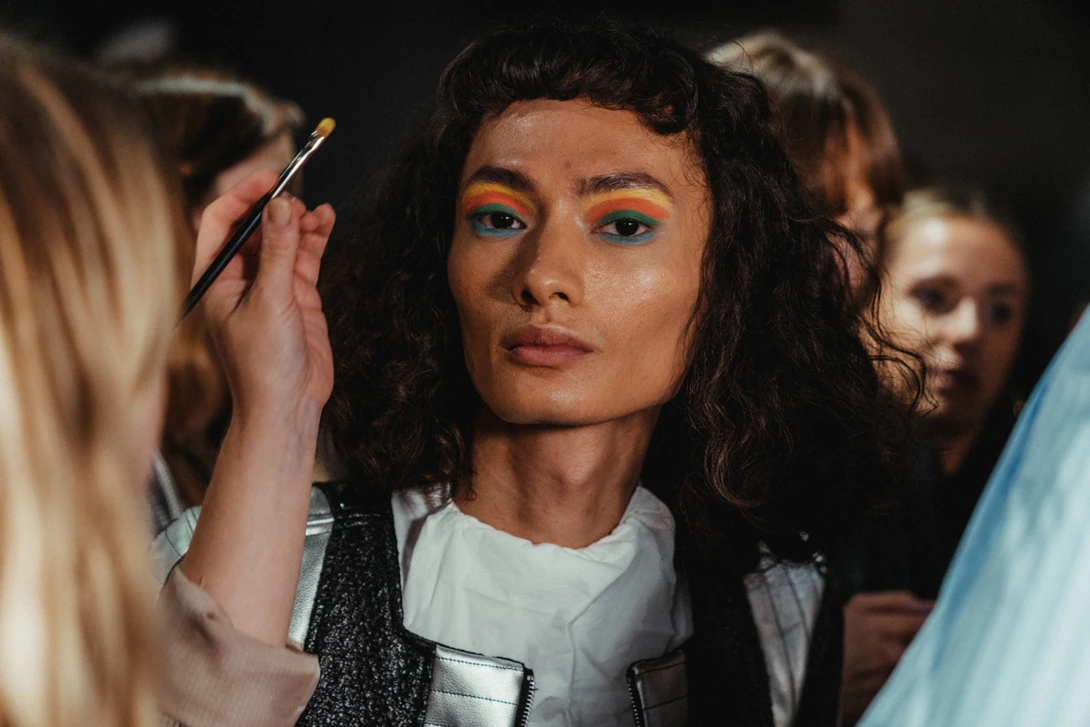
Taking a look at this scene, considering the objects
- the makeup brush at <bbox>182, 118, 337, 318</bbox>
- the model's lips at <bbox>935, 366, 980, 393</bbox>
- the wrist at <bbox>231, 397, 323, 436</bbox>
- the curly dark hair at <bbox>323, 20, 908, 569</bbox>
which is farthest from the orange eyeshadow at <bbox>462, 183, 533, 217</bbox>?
the model's lips at <bbox>935, 366, 980, 393</bbox>

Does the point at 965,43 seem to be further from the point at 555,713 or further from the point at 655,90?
the point at 555,713

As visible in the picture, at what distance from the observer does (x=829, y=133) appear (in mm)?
2178

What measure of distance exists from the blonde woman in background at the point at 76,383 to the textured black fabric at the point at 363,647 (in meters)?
0.54

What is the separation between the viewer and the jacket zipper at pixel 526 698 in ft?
4.18

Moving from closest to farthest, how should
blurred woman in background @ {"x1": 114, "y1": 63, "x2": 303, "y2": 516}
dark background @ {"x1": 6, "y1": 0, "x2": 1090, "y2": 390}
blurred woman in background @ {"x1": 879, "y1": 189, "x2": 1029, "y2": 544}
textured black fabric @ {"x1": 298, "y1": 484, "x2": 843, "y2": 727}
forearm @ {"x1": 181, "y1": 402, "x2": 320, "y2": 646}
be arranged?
forearm @ {"x1": 181, "y1": 402, "x2": 320, "y2": 646}, textured black fabric @ {"x1": 298, "y1": 484, "x2": 843, "y2": 727}, blurred woman in background @ {"x1": 114, "y1": 63, "x2": 303, "y2": 516}, dark background @ {"x1": 6, "y1": 0, "x2": 1090, "y2": 390}, blurred woman in background @ {"x1": 879, "y1": 189, "x2": 1029, "y2": 544}

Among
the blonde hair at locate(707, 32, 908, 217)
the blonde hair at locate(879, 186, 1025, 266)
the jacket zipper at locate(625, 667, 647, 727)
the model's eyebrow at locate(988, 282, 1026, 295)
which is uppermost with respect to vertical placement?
the blonde hair at locate(707, 32, 908, 217)

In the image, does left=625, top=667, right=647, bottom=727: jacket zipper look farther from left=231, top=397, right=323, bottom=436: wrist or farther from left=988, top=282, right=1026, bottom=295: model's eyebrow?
left=988, top=282, right=1026, bottom=295: model's eyebrow

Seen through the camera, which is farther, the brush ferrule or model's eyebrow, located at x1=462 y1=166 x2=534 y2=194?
model's eyebrow, located at x1=462 y1=166 x2=534 y2=194

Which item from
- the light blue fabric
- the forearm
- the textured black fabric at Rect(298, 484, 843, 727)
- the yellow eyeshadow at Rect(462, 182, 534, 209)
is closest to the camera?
the light blue fabric

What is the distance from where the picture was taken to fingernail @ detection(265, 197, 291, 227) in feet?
3.96

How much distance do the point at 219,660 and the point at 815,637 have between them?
84 centimetres

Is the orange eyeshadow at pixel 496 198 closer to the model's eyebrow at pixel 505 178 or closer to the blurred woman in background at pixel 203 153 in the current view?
the model's eyebrow at pixel 505 178

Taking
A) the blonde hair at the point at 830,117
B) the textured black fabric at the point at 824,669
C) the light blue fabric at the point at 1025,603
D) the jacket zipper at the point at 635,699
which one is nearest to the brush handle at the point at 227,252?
the jacket zipper at the point at 635,699

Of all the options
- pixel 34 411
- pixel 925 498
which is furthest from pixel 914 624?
pixel 34 411
